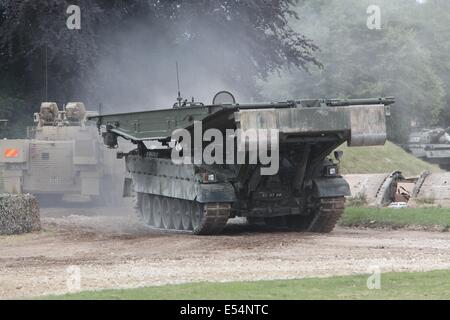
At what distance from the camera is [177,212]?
20328 millimetres

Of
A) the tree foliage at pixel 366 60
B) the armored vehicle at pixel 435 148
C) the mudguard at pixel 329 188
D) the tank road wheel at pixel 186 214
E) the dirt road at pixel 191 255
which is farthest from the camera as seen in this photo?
the tree foliage at pixel 366 60

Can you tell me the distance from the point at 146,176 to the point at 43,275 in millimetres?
8434

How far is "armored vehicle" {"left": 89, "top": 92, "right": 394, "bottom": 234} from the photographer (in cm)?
1744

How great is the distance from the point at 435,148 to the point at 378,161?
6960 millimetres

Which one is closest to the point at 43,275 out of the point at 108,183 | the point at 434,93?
the point at 108,183

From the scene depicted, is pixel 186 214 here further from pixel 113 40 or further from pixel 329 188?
pixel 113 40

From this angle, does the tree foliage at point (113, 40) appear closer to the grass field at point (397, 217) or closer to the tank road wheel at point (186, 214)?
the grass field at point (397, 217)

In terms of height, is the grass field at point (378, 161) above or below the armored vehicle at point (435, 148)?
below

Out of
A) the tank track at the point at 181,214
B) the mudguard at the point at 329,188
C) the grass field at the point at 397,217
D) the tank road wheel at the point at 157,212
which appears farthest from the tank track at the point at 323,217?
the tank road wheel at the point at 157,212

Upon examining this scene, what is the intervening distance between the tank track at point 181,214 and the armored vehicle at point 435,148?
77.7 feet

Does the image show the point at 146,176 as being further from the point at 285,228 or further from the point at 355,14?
the point at 355,14

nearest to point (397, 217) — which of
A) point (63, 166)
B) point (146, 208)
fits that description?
point (146, 208)

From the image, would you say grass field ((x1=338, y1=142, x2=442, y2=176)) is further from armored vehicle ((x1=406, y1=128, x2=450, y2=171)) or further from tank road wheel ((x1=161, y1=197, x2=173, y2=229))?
tank road wheel ((x1=161, y1=197, x2=173, y2=229))

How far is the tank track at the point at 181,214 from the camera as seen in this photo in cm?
1847
